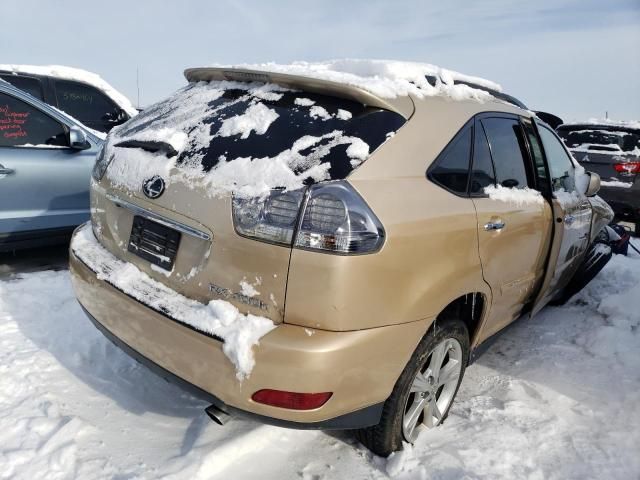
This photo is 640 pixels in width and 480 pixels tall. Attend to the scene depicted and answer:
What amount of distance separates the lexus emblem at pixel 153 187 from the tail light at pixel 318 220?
0.47 meters

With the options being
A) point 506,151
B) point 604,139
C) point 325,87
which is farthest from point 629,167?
point 325,87

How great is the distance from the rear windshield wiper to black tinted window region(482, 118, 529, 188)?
5.07ft

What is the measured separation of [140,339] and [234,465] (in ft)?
2.28

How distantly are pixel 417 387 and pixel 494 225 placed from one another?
850 millimetres

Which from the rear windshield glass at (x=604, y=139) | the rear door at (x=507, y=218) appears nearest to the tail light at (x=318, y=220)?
the rear door at (x=507, y=218)

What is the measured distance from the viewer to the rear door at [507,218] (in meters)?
2.48

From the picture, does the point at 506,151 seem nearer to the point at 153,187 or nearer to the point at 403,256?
the point at 403,256

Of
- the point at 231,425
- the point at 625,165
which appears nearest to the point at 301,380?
the point at 231,425

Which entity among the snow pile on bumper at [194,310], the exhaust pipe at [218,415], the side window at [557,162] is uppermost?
the side window at [557,162]

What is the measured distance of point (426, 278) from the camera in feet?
6.73

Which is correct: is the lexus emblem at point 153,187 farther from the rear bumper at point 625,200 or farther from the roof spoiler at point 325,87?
the rear bumper at point 625,200

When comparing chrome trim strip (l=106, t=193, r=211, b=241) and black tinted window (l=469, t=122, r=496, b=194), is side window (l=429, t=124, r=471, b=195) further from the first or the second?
chrome trim strip (l=106, t=193, r=211, b=241)

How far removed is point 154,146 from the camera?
7.44 feet

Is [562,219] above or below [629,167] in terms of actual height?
above
